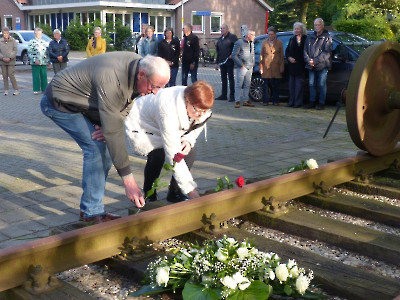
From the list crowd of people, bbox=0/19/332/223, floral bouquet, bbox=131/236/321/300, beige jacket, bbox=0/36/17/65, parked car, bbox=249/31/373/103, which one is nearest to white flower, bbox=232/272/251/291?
floral bouquet, bbox=131/236/321/300

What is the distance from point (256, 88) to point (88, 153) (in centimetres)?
1037

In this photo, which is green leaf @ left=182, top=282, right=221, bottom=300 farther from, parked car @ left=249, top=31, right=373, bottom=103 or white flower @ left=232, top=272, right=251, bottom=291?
parked car @ left=249, top=31, right=373, bottom=103

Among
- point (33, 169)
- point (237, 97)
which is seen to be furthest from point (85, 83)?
point (237, 97)

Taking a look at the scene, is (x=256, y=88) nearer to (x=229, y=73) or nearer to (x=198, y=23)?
(x=229, y=73)

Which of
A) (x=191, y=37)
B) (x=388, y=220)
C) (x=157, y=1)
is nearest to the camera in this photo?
(x=388, y=220)

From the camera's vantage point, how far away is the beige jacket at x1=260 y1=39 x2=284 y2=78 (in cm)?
1357

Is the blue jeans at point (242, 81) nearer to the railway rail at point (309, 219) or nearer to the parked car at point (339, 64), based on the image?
the parked car at point (339, 64)

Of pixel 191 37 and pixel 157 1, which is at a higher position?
pixel 157 1

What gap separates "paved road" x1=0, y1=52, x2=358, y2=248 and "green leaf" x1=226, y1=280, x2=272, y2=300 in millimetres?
1972

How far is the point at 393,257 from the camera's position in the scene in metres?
3.58

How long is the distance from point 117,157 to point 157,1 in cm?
4762

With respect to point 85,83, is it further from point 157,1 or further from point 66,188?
point 157,1

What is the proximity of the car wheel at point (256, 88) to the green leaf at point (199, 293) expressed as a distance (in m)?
11.8

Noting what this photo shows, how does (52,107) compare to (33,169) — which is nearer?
(52,107)
